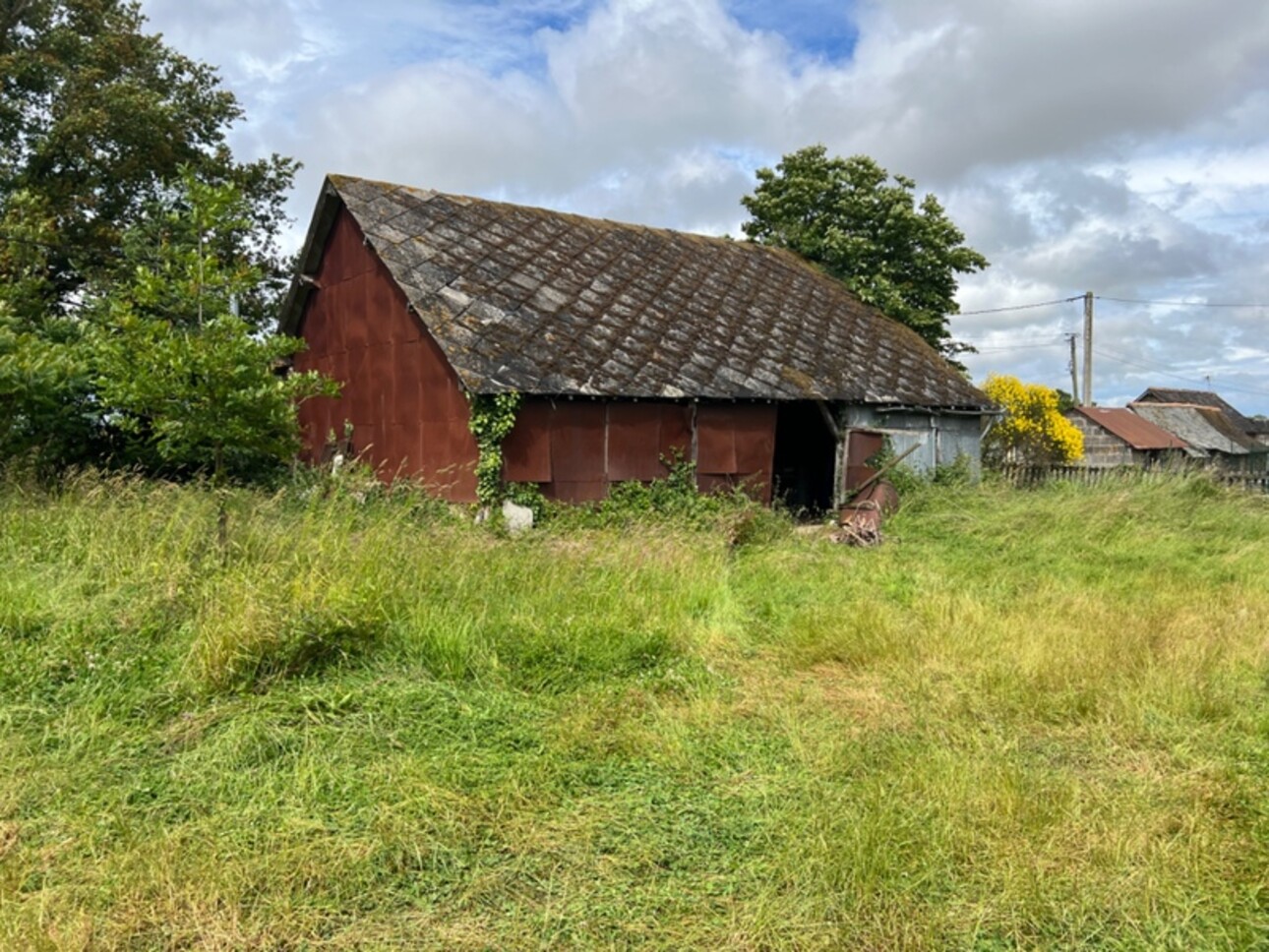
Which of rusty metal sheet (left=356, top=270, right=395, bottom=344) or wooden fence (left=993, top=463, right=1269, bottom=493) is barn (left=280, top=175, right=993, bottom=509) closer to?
rusty metal sheet (left=356, top=270, right=395, bottom=344)

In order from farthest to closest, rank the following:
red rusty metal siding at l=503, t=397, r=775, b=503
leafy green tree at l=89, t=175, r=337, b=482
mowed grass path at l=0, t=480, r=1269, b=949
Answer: red rusty metal siding at l=503, t=397, r=775, b=503, leafy green tree at l=89, t=175, r=337, b=482, mowed grass path at l=0, t=480, r=1269, b=949

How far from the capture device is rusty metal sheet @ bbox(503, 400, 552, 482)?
32.9ft

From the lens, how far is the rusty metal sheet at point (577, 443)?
10.4 metres

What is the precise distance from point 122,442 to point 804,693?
31.9ft

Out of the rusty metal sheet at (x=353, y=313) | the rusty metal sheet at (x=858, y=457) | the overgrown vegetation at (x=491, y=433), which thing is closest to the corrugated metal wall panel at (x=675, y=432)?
the overgrown vegetation at (x=491, y=433)

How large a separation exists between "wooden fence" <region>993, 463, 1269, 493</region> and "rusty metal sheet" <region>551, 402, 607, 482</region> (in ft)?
29.3

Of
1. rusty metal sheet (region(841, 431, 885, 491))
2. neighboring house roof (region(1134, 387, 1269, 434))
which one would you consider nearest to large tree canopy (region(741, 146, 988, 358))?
rusty metal sheet (region(841, 431, 885, 491))

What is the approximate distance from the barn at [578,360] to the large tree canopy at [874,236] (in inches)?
164

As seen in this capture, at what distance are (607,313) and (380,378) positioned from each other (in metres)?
3.43

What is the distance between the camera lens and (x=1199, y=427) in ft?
126

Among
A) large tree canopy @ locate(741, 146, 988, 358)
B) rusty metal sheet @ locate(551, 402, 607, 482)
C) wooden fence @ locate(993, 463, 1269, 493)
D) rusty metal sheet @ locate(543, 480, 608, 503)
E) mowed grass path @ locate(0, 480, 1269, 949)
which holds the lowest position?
mowed grass path @ locate(0, 480, 1269, 949)

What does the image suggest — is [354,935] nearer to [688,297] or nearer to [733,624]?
[733,624]

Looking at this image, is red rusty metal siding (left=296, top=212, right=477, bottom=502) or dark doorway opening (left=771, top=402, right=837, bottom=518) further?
dark doorway opening (left=771, top=402, right=837, bottom=518)

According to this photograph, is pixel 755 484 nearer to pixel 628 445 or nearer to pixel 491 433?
pixel 628 445
